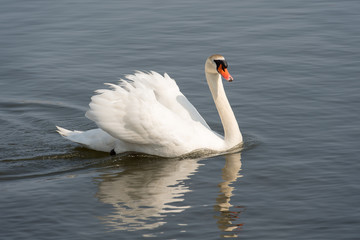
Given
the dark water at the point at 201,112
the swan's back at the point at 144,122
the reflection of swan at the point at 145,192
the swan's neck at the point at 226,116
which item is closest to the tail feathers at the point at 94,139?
the dark water at the point at 201,112

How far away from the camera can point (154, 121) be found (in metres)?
10.7

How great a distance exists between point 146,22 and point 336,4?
528 cm

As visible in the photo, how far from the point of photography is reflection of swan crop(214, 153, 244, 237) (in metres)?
8.70

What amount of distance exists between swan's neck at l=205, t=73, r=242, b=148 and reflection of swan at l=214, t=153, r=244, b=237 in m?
0.29

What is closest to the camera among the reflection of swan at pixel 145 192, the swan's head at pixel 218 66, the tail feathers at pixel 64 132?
the reflection of swan at pixel 145 192

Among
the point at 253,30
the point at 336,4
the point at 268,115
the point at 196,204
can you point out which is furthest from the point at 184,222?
the point at 336,4

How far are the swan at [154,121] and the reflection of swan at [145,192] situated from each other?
0.30 metres

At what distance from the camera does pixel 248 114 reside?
1287cm

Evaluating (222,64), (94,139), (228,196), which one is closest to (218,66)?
(222,64)

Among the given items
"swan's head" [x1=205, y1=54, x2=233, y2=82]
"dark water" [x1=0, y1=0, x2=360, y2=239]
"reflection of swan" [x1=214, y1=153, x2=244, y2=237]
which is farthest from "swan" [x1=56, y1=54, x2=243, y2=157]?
"reflection of swan" [x1=214, y1=153, x2=244, y2=237]

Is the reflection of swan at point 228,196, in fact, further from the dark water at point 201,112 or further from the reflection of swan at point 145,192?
the reflection of swan at point 145,192

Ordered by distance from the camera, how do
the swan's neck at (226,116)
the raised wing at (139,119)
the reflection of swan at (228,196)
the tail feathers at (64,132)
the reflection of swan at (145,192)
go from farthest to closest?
1. the tail feathers at (64,132)
2. the swan's neck at (226,116)
3. the raised wing at (139,119)
4. the reflection of swan at (145,192)
5. the reflection of swan at (228,196)

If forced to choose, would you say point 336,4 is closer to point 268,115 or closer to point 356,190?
point 268,115

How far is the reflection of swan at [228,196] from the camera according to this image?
342 inches
